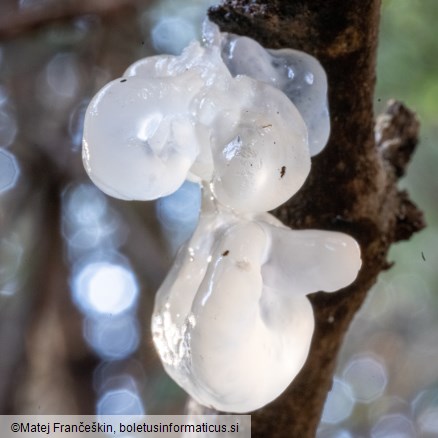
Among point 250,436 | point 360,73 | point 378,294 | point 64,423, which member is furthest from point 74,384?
point 360,73

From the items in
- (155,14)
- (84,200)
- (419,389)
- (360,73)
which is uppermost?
(360,73)

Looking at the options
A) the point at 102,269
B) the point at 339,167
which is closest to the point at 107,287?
the point at 102,269

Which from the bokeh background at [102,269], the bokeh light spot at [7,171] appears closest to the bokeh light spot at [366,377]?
the bokeh background at [102,269]

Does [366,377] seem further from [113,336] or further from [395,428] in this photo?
[113,336]

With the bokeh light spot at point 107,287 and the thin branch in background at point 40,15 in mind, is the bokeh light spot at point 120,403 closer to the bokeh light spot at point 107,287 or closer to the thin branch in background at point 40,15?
the bokeh light spot at point 107,287

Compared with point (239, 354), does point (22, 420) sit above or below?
below

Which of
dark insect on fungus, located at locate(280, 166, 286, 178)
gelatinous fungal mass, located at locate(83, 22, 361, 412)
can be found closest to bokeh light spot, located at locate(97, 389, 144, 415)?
gelatinous fungal mass, located at locate(83, 22, 361, 412)

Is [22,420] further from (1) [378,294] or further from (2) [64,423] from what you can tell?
(1) [378,294]
